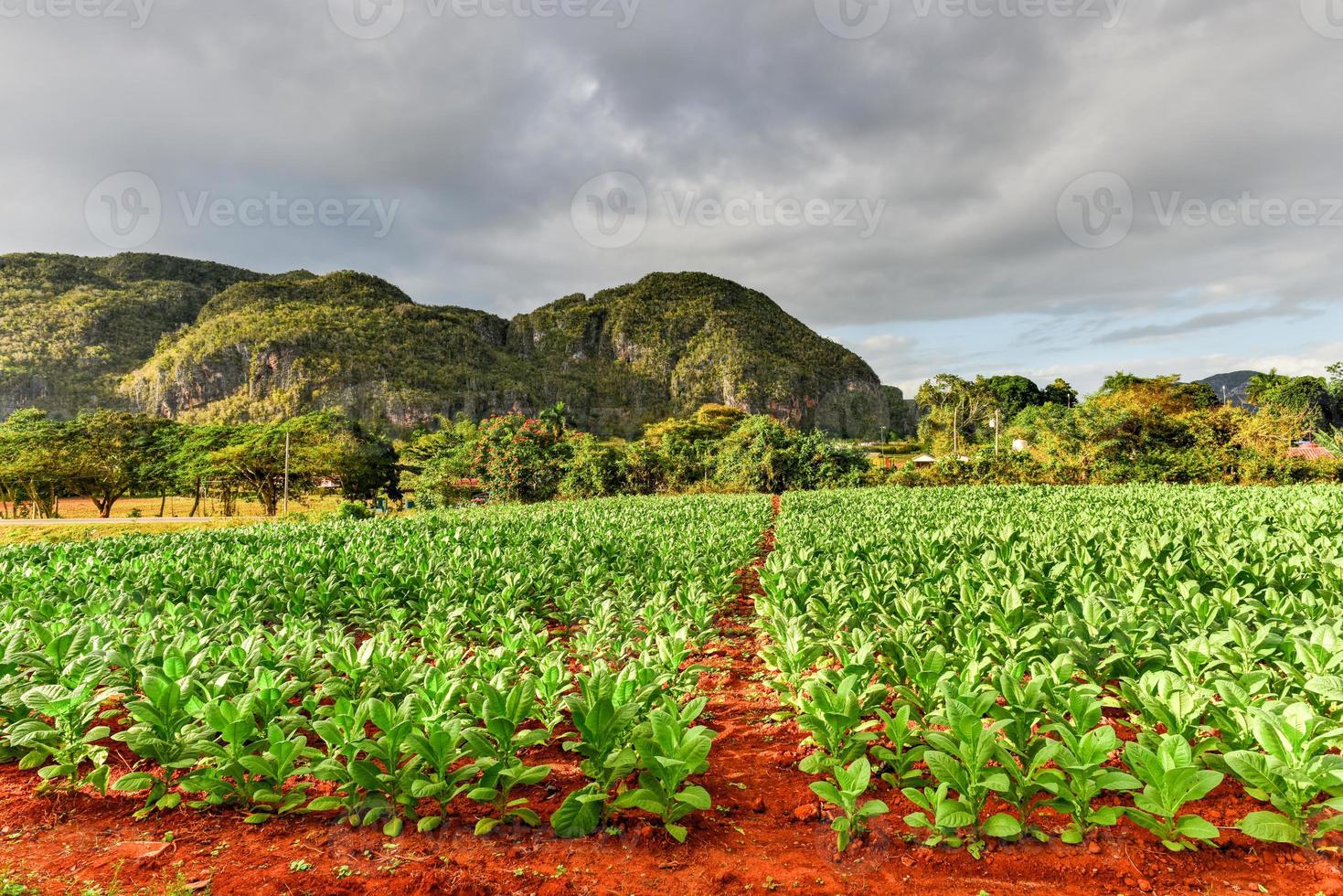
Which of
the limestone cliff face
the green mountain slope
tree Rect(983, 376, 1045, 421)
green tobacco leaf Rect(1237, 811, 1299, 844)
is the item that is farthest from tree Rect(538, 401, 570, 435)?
the green mountain slope

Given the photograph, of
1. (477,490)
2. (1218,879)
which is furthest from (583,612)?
(477,490)

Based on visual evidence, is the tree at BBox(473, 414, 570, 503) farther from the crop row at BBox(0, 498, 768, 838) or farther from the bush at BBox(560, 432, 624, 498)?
the crop row at BBox(0, 498, 768, 838)

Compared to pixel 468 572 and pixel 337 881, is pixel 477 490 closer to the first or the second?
pixel 468 572

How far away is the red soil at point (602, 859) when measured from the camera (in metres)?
1.92

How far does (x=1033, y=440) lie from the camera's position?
105 ft

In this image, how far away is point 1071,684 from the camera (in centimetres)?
287

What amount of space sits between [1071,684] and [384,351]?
11282 centimetres

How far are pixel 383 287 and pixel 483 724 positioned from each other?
475 ft

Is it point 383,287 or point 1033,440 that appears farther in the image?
point 383,287

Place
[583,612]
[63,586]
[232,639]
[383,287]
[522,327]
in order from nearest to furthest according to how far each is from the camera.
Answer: [232,639] < [583,612] < [63,586] < [383,287] < [522,327]

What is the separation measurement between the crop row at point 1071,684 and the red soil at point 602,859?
97 mm

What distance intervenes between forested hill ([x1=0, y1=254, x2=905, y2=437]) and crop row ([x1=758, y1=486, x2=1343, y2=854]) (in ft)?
222

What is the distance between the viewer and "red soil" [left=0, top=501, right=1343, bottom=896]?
1.92 metres

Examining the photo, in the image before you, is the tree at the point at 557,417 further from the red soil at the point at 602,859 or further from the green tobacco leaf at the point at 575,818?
the green tobacco leaf at the point at 575,818
